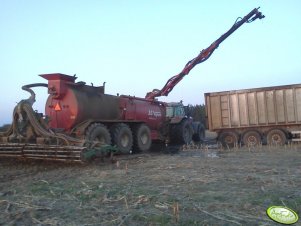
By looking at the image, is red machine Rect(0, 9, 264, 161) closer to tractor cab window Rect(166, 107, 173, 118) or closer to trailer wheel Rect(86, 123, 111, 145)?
trailer wheel Rect(86, 123, 111, 145)

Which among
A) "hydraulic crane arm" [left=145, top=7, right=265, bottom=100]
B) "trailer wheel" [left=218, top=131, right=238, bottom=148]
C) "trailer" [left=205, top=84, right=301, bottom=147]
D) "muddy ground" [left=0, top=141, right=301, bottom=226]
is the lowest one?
"muddy ground" [left=0, top=141, right=301, bottom=226]

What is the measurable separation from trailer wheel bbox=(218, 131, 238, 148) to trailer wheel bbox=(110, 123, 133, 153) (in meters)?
5.45

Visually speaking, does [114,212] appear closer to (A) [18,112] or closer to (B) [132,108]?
(A) [18,112]

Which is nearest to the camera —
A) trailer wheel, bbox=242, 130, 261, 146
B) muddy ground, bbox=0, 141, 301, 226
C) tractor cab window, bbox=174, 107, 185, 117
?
muddy ground, bbox=0, 141, 301, 226

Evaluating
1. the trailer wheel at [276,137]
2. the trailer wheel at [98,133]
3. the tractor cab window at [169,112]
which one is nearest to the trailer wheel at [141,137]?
the trailer wheel at [98,133]

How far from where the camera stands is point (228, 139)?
18594 mm

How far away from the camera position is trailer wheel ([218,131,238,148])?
18375 mm

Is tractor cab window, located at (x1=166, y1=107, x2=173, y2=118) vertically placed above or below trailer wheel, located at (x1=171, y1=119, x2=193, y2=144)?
above

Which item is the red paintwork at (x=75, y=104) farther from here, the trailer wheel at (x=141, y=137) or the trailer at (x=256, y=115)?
the trailer at (x=256, y=115)

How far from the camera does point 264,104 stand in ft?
58.7

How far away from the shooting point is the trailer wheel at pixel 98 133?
12.5 metres

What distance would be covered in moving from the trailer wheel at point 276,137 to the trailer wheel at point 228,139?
1.55 m

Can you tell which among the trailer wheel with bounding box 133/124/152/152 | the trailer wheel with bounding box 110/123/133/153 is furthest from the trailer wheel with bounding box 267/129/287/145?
the trailer wheel with bounding box 110/123/133/153

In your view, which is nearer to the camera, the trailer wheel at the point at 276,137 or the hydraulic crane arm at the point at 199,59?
the trailer wheel at the point at 276,137
